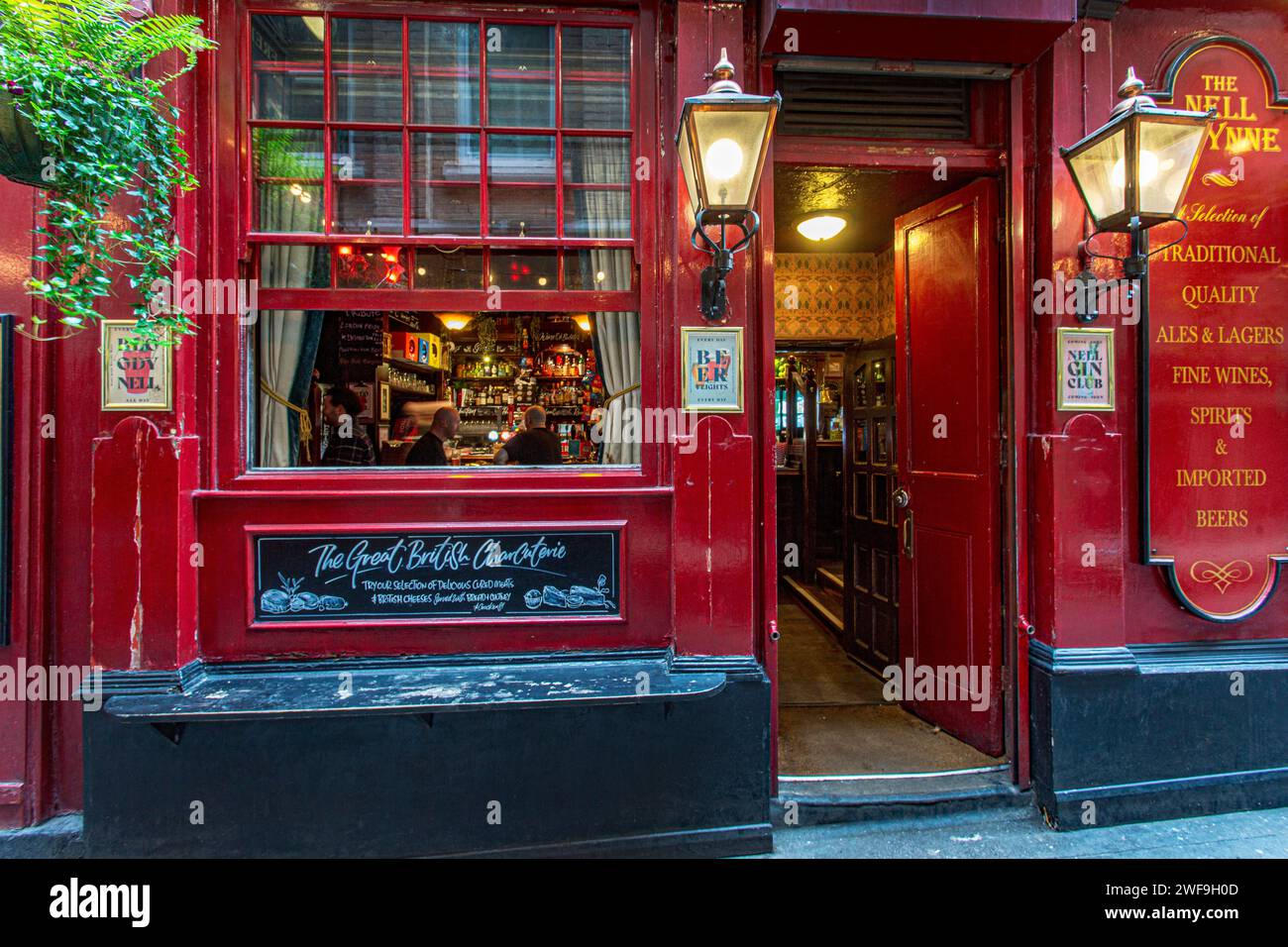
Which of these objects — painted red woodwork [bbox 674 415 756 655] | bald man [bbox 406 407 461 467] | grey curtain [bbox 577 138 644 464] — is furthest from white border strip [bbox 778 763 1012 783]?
bald man [bbox 406 407 461 467]

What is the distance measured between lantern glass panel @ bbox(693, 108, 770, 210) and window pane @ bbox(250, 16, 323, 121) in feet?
7.44

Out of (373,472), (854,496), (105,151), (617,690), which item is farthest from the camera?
(854,496)

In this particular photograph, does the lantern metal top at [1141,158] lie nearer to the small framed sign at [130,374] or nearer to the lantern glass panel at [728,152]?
the lantern glass panel at [728,152]

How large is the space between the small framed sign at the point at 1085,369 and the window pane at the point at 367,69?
405 cm

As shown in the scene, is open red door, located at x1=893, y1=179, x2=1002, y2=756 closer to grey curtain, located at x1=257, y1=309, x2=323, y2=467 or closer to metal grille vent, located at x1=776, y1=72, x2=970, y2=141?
metal grille vent, located at x1=776, y1=72, x2=970, y2=141

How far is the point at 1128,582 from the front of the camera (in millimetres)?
3879

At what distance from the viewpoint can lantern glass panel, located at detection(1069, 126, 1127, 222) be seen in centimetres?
318

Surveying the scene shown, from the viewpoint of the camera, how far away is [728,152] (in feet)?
9.83

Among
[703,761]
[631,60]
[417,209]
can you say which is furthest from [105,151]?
[703,761]

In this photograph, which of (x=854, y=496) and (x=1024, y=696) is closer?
(x=1024, y=696)

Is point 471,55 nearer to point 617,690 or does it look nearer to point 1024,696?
point 617,690

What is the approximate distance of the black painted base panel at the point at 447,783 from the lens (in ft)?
10.4

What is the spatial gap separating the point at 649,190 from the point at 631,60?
0.77m

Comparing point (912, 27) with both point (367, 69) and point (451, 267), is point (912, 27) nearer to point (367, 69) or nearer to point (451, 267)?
point (451, 267)
